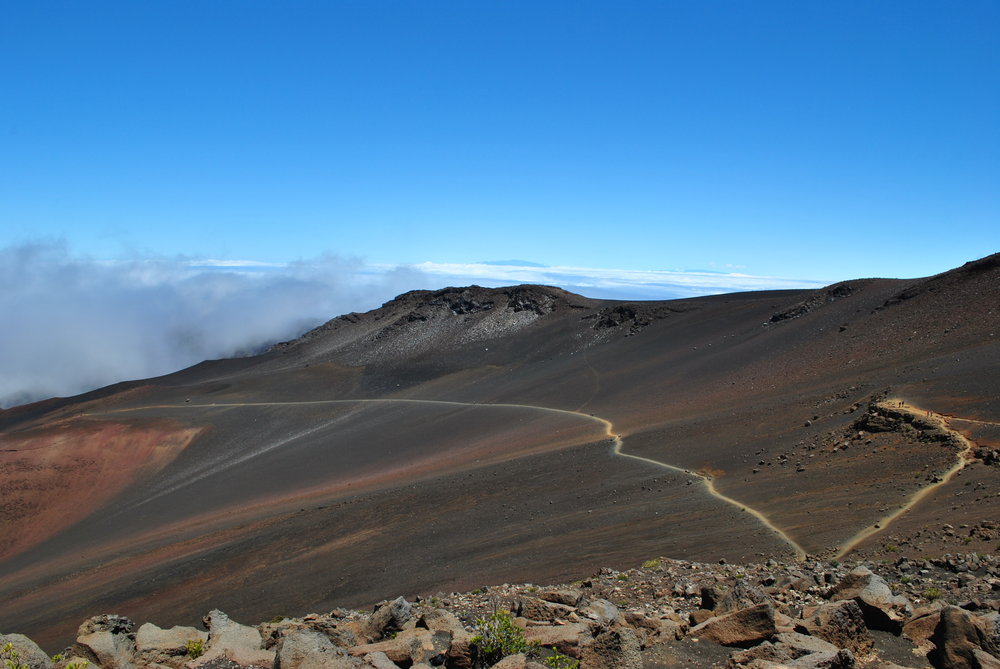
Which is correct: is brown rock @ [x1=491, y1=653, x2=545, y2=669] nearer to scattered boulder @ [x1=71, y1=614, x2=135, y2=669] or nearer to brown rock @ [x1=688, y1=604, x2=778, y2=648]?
brown rock @ [x1=688, y1=604, x2=778, y2=648]

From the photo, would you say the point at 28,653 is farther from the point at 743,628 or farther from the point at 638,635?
the point at 743,628

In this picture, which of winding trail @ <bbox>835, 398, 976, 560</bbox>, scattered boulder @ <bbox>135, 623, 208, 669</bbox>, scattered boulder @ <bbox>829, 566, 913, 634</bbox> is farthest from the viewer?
winding trail @ <bbox>835, 398, 976, 560</bbox>

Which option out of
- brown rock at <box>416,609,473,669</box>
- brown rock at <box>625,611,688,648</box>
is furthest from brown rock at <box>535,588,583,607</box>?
brown rock at <box>416,609,473,669</box>

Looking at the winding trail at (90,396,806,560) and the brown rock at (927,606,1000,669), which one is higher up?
Answer: the brown rock at (927,606,1000,669)

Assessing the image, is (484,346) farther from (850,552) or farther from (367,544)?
(850,552)

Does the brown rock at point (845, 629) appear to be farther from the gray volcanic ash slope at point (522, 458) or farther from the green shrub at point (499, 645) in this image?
the gray volcanic ash slope at point (522, 458)

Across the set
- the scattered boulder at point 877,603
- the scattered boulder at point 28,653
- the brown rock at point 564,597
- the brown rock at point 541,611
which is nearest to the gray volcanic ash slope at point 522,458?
the brown rock at point 564,597

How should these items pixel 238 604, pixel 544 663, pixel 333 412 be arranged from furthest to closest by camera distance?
pixel 333 412 < pixel 238 604 < pixel 544 663

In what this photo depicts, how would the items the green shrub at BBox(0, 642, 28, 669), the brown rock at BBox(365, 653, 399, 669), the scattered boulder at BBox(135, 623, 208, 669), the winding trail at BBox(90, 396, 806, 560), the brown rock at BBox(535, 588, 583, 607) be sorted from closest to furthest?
the green shrub at BBox(0, 642, 28, 669) → the brown rock at BBox(365, 653, 399, 669) → the scattered boulder at BBox(135, 623, 208, 669) → the brown rock at BBox(535, 588, 583, 607) → the winding trail at BBox(90, 396, 806, 560)

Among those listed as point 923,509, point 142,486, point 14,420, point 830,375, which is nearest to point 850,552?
point 923,509
